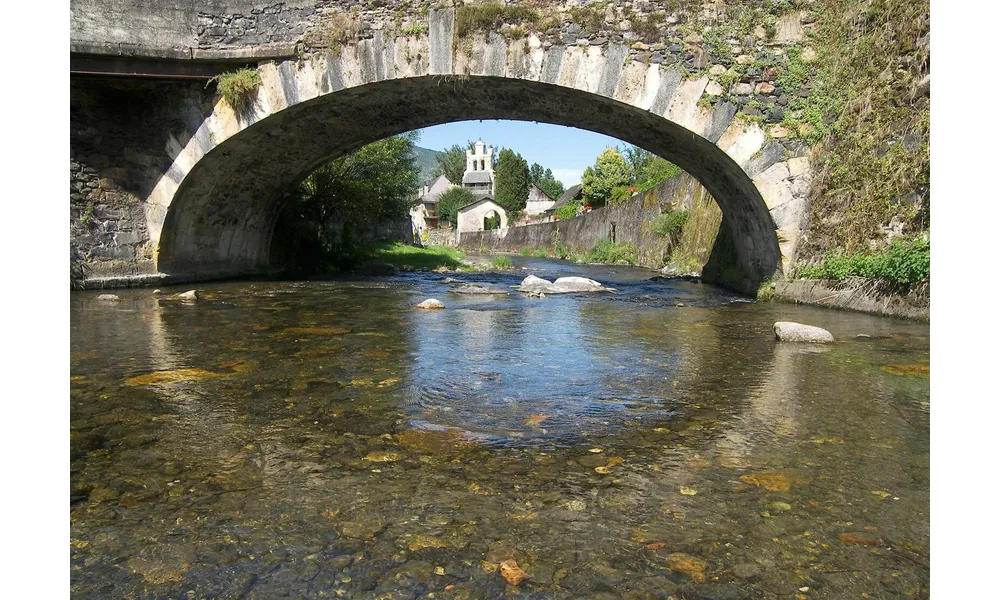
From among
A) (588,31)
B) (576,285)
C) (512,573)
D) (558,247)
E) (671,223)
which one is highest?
(588,31)

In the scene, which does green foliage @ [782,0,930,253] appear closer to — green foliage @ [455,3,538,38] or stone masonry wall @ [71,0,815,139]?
stone masonry wall @ [71,0,815,139]

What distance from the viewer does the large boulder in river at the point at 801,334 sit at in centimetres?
568

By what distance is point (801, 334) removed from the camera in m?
5.73

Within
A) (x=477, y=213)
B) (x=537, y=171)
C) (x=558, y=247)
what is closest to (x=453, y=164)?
(x=537, y=171)

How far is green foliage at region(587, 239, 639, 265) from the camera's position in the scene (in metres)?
24.1

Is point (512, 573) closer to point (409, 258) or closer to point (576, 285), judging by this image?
point (576, 285)

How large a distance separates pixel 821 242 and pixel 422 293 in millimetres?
6291

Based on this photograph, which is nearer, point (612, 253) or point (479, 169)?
point (612, 253)

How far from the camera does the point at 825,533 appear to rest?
1919 millimetres

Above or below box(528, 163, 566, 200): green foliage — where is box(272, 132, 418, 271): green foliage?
below

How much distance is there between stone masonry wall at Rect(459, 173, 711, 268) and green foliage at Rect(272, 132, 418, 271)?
27.9 ft

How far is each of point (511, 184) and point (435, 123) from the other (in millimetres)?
63743

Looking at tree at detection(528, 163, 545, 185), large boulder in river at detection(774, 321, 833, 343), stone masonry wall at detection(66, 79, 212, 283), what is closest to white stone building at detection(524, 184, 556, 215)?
tree at detection(528, 163, 545, 185)

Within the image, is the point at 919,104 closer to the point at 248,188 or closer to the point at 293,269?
the point at 248,188
